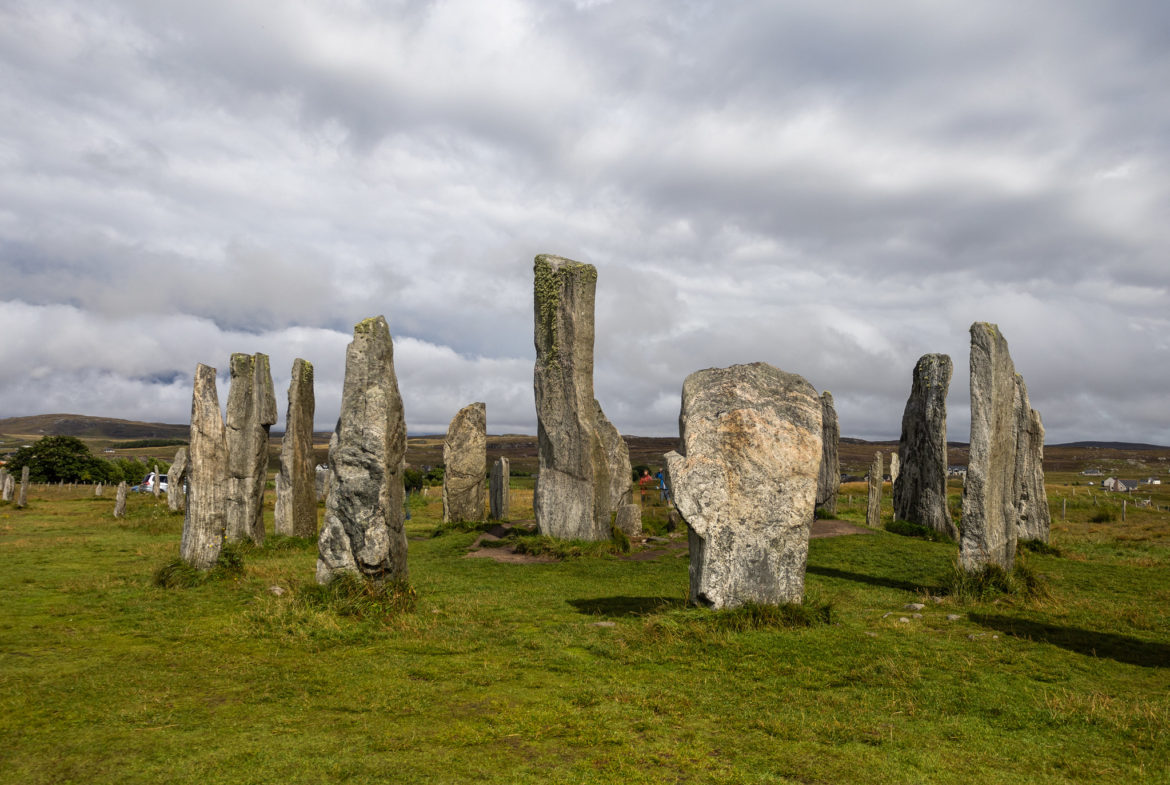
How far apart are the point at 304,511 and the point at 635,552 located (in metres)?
8.31

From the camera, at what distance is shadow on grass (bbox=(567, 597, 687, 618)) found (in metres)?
9.76

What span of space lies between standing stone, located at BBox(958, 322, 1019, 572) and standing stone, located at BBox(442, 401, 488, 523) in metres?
14.6

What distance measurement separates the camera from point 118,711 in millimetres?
6051

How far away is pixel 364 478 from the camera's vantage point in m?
9.92

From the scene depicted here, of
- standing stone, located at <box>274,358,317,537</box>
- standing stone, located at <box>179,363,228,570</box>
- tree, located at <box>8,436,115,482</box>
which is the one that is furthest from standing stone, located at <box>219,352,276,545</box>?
tree, located at <box>8,436,115,482</box>

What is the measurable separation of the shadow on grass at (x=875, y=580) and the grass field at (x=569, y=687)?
0.84ft

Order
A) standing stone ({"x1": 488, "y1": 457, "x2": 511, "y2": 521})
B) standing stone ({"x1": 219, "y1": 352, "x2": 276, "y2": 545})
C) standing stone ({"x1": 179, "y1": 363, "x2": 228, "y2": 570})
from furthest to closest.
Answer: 1. standing stone ({"x1": 488, "y1": 457, "x2": 511, "y2": 521})
2. standing stone ({"x1": 219, "y1": 352, "x2": 276, "y2": 545})
3. standing stone ({"x1": 179, "y1": 363, "x2": 228, "y2": 570})

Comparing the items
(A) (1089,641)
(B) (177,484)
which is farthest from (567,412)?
(B) (177,484)

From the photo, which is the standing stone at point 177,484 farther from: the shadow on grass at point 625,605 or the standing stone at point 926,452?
the standing stone at point 926,452

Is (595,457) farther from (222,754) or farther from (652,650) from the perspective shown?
(222,754)

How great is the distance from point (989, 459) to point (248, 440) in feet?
46.9

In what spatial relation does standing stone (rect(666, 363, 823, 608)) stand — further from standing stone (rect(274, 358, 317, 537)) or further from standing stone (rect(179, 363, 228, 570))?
standing stone (rect(274, 358, 317, 537))

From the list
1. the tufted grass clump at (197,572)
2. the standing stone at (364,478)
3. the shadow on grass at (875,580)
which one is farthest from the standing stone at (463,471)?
the standing stone at (364,478)

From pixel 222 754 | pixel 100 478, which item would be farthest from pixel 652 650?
pixel 100 478
